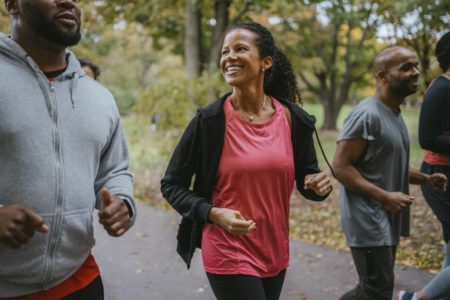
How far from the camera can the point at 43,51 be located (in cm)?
245

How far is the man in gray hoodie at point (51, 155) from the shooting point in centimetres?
223

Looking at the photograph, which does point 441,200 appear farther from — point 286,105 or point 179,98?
point 179,98

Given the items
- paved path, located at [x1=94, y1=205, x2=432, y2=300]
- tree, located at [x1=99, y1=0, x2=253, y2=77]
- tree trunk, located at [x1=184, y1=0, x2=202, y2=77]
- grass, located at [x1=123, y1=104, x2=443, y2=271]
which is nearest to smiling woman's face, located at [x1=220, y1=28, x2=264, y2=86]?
paved path, located at [x1=94, y1=205, x2=432, y2=300]

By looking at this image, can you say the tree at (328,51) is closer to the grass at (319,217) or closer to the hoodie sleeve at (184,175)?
the grass at (319,217)

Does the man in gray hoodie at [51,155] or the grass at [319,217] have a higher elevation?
the man in gray hoodie at [51,155]

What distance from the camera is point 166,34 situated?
64.2 feet

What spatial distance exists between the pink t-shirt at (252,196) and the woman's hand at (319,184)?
15 cm

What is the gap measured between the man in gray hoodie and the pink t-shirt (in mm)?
642

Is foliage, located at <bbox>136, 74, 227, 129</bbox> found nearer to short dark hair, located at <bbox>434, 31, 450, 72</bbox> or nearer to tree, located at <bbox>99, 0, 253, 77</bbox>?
tree, located at <bbox>99, 0, 253, 77</bbox>

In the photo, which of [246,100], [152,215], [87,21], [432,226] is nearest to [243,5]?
[87,21]

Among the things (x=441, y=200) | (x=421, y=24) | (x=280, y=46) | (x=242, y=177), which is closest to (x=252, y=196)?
(x=242, y=177)

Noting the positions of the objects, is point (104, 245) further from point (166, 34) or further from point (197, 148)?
point (166, 34)

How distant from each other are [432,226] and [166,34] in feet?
43.1

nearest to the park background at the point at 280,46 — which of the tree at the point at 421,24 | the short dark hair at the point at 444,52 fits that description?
the tree at the point at 421,24
